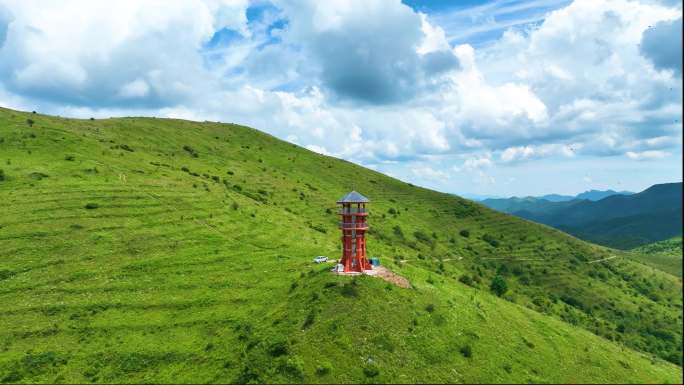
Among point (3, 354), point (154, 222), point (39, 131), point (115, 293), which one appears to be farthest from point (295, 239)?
point (39, 131)

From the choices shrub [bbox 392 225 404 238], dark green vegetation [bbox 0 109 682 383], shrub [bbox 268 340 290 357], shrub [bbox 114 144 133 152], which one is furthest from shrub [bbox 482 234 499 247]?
shrub [bbox 268 340 290 357]

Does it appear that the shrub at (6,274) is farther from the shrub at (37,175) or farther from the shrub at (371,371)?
the shrub at (371,371)

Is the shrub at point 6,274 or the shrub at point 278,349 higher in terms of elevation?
the shrub at point 6,274

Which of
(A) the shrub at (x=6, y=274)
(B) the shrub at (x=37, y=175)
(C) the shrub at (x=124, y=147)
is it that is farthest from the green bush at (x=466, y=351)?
(C) the shrub at (x=124, y=147)

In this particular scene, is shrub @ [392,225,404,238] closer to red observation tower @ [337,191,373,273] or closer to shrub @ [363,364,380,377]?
red observation tower @ [337,191,373,273]

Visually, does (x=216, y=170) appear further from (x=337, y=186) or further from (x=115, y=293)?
(x=115, y=293)
